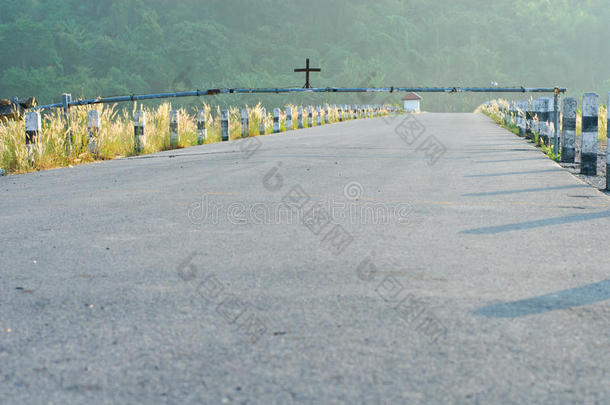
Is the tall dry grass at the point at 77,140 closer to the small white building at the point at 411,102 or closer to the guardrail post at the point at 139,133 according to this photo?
the guardrail post at the point at 139,133

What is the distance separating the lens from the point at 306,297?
3496 millimetres

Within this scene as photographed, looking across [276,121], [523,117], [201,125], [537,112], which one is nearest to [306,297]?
[537,112]

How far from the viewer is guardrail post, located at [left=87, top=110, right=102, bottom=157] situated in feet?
42.1

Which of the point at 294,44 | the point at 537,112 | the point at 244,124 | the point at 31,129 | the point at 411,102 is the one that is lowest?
the point at 411,102

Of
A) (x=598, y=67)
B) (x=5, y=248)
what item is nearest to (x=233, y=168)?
(x=5, y=248)

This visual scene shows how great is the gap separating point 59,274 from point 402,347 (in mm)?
2163

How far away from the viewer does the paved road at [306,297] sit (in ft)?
8.03

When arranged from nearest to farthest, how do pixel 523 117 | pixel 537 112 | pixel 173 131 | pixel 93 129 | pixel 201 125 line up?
pixel 93 129 < pixel 537 112 < pixel 173 131 < pixel 201 125 < pixel 523 117

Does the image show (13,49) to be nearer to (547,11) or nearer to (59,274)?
(59,274)

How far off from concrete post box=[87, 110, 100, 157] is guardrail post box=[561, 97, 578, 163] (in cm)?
791

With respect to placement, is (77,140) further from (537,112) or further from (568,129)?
(537,112)

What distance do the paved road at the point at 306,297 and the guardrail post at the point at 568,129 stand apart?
3465 mm

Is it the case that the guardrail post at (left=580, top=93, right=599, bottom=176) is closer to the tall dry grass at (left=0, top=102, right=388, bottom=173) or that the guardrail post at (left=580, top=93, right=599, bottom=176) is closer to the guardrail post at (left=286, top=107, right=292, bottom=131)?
the tall dry grass at (left=0, top=102, right=388, bottom=173)

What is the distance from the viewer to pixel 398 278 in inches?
153
